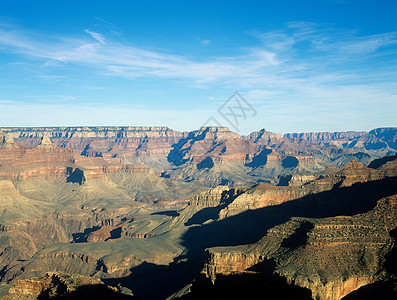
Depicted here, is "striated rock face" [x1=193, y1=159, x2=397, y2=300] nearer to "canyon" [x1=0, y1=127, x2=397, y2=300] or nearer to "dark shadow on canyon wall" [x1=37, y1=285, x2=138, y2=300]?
"canyon" [x1=0, y1=127, x2=397, y2=300]

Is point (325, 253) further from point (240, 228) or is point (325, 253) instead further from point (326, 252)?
point (240, 228)

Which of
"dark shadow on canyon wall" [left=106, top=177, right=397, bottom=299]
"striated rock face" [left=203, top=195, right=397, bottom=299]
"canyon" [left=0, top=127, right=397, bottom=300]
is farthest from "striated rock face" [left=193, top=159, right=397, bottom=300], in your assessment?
"dark shadow on canyon wall" [left=106, top=177, right=397, bottom=299]

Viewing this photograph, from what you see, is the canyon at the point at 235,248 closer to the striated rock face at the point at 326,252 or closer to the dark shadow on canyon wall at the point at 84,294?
the striated rock face at the point at 326,252

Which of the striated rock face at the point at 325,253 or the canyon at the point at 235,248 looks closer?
the canyon at the point at 235,248

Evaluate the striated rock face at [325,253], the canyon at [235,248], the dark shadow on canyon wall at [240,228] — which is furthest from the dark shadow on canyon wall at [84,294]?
the dark shadow on canyon wall at [240,228]

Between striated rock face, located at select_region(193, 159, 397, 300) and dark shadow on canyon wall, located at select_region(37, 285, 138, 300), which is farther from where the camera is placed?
striated rock face, located at select_region(193, 159, 397, 300)

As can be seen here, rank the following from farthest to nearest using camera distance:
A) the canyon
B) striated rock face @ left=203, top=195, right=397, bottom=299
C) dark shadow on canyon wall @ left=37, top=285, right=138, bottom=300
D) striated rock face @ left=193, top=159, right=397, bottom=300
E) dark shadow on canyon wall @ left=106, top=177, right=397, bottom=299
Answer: dark shadow on canyon wall @ left=106, top=177, right=397, bottom=299
striated rock face @ left=193, top=159, right=397, bottom=300
striated rock face @ left=203, top=195, right=397, bottom=299
the canyon
dark shadow on canyon wall @ left=37, top=285, right=138, bottom=300

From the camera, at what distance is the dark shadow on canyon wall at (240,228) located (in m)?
106

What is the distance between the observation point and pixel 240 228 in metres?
134

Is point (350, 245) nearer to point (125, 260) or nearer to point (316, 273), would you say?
point (316, 273)

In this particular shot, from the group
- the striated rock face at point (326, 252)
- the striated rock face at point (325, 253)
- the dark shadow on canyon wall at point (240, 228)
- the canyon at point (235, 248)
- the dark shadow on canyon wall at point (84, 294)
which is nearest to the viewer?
the dark shadow on canyon wall at point (84, 294)

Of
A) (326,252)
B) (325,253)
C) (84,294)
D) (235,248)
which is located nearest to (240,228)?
(235,248)

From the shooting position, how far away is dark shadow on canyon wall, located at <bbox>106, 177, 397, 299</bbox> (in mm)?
106188

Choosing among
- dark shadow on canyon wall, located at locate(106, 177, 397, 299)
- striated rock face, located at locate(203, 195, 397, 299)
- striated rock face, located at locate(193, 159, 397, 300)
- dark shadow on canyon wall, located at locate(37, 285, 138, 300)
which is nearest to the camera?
dark shadow on canyon wall, located at locate(37, 285, 138, 300)
